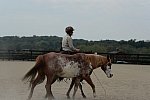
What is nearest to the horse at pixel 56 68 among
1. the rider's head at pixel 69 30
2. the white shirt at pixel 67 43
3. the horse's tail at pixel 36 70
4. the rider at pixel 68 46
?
the horse's tail at pixel 36 70

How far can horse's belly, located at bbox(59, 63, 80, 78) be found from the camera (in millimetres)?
8359

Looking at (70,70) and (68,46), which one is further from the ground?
(68,46)

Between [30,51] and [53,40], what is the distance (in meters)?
3.55

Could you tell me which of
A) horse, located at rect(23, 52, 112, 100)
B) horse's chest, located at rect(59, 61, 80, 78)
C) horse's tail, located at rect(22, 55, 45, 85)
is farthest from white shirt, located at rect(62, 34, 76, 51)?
horse's tail, located at rect(22, 55, 45, 85)

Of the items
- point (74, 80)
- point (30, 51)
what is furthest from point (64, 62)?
point (30, 51)

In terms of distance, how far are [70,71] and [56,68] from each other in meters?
0.41

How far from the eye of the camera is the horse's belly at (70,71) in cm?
836

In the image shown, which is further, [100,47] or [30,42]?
[100,47]

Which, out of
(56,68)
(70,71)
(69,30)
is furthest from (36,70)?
(69,30)

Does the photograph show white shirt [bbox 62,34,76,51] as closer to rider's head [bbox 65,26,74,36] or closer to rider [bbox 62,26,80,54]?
rider [bbox 62,26,80,54]

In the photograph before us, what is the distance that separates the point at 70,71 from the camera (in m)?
8.47

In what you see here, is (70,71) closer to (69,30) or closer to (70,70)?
(70,70)

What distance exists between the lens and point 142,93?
1075cm

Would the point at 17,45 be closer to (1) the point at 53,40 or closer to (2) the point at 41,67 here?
(1) the point at 53,40
